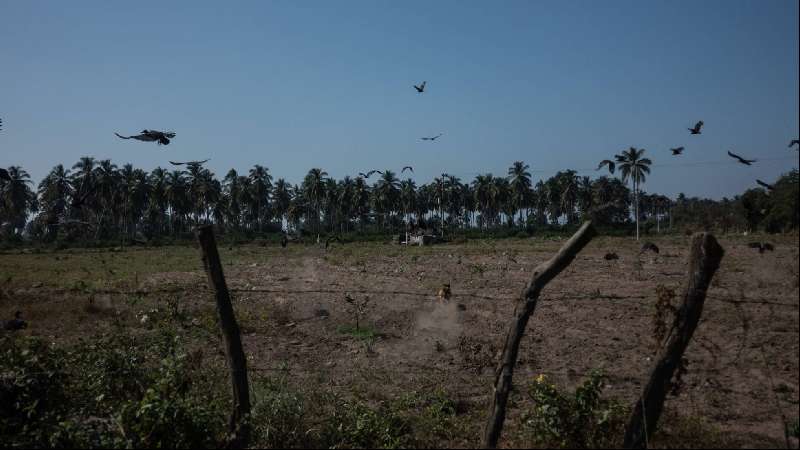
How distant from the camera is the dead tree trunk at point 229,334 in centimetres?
477

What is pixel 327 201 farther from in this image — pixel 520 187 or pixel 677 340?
pixel 677 340

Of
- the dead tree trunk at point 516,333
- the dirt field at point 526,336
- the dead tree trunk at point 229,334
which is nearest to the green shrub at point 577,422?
the dirt field at point 526,336

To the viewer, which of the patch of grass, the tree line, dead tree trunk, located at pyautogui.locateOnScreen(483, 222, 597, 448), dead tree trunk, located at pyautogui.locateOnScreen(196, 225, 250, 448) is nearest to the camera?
dead tree trunk, located at pyautogui.locateOnScreen(483, 222, 597, 448)

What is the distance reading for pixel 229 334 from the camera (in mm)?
4879

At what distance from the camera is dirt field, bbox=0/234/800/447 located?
204 inches

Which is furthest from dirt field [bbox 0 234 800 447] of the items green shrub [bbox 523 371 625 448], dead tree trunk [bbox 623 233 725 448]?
dead tree trunk [bbox 623 233 725 448]

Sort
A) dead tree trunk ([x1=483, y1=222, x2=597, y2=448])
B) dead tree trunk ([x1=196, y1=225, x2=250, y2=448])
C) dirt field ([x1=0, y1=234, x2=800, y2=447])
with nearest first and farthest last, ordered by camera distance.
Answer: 1. dead tree trunk ([x1=483, y1=222, x2=597, y2=448])
2. dead tree trunk ([x1=196, y1=225, x2=250, y2=448])
3. dirt field ([x1=0, y1=234, x2=800, y2=447])

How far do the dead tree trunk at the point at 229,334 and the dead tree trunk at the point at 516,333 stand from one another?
80.4 inches

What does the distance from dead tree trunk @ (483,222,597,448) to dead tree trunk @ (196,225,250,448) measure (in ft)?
6.70

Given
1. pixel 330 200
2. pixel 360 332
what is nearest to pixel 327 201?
pixel 330 200

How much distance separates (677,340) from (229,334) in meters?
3.60

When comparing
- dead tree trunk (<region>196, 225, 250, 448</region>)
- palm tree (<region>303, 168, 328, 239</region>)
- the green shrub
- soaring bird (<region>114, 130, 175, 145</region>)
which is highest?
palm tree (<region>303, 168, 328, 239</region>)

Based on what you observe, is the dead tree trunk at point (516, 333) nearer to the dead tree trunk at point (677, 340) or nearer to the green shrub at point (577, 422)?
the green shrub at point (577, 422)

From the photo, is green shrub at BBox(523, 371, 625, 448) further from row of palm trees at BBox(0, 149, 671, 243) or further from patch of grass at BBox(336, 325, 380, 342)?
row of palm trees at BBox(0, 149, 671, 243)
